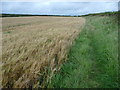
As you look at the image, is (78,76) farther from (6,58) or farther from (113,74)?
(6,58)

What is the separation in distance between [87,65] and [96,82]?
0.68 meters

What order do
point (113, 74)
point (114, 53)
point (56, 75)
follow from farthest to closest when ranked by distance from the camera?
point (114, 53)
point (113, 74)
point (56, 75)

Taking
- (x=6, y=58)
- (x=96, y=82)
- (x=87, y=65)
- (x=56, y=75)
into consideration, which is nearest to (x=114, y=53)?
(x=87, y=65)

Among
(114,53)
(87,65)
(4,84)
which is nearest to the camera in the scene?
(4,84)

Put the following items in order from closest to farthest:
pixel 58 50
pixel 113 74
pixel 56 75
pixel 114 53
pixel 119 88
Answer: pixel 119 88 < pixel 56 75 < pixel 113 74 < pixel 114 53 < pixel 58 50

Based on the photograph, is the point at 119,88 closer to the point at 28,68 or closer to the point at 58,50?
the point at 28,68

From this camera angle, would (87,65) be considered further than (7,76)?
Yes

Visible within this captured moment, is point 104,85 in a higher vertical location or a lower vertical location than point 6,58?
lower

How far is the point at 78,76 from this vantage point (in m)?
3.37

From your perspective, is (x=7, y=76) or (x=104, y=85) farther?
(x=104, y=85)

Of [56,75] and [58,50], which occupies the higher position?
[58,50]

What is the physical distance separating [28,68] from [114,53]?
7.33 feet

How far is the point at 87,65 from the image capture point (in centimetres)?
395

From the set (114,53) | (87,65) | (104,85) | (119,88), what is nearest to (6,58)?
(87,65)
